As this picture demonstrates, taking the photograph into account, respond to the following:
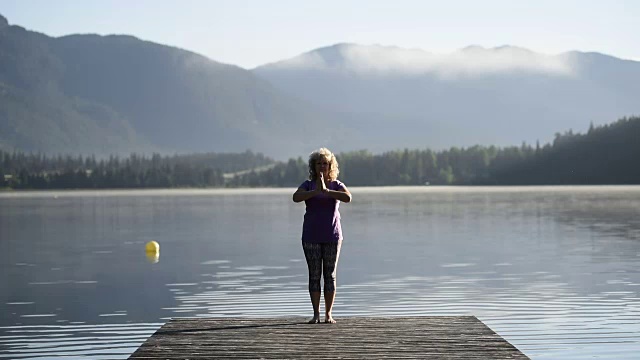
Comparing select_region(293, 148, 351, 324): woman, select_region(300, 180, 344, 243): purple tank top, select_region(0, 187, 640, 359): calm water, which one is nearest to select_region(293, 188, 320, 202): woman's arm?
select_region(293, 148, 351, 324): woman

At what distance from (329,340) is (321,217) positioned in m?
2.14

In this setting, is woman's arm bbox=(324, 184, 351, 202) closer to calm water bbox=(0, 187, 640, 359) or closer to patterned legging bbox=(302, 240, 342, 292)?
patterned legging bbox=(302, 240, 342, 292)

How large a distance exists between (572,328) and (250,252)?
30670 millimetres

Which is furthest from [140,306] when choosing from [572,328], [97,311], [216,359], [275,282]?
[216,359]

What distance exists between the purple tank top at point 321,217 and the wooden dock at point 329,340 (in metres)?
1.66

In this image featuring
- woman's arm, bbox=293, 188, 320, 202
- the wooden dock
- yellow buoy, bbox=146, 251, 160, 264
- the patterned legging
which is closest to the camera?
the wooden dock

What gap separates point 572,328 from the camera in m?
24.6

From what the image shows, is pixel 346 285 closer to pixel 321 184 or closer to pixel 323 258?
pixel 323 258

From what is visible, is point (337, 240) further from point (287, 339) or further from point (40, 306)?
point (40, 306)

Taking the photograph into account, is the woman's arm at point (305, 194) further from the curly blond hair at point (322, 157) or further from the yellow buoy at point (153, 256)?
the yellow buoy at point (153, 256)

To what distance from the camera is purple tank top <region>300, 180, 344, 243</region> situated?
17.7 meters

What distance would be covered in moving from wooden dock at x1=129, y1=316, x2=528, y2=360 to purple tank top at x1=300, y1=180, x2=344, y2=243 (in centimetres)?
Result: 166

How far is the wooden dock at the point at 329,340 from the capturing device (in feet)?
51.9

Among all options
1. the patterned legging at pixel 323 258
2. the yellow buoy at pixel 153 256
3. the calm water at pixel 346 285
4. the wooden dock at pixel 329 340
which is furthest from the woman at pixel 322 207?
the yellow buoy at pixel 153 256
